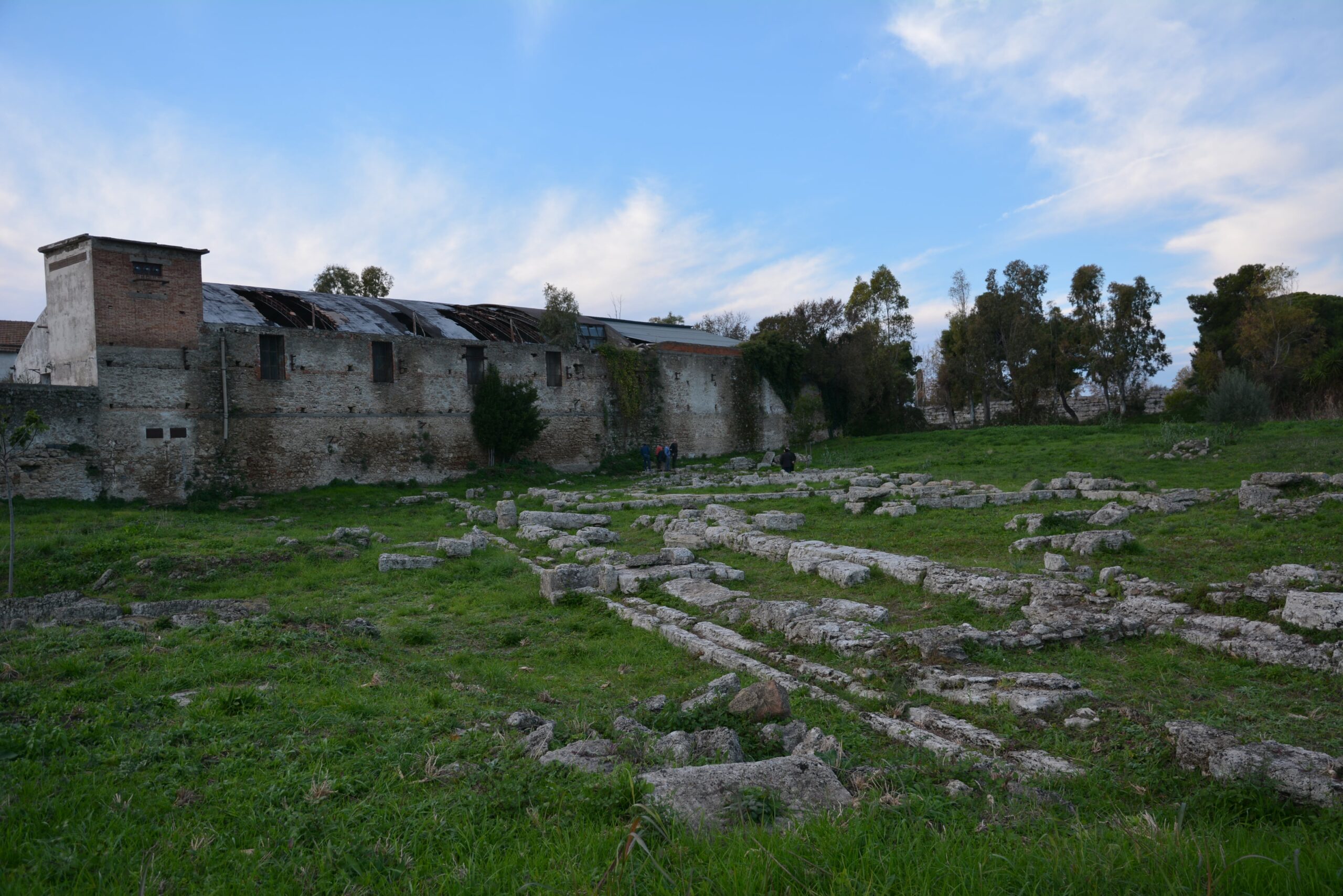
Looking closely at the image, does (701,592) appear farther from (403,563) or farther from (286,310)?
(286,310)

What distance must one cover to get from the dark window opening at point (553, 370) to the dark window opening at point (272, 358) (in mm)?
10145

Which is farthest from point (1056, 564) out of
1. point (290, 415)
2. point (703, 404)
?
point (703, 404)

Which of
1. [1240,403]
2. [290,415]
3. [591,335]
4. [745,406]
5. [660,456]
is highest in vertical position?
[591,335]

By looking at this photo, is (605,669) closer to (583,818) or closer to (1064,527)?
(583,818)

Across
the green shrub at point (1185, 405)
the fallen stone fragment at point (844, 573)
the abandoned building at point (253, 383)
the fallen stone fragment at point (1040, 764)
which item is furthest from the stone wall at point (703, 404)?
the fallen stone fragment at point (1040, 764)

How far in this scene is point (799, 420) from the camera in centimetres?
3866

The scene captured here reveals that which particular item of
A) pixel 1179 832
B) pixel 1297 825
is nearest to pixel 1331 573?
pixel 1297 825

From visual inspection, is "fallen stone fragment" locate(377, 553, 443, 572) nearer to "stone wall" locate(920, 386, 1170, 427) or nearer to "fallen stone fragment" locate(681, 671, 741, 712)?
"fallen stone fragment" locate(681, 671, 741, 712)

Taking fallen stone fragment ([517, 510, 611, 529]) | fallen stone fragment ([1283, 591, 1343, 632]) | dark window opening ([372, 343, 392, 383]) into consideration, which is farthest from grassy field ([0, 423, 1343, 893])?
dark window opening ([372, 343, 392, 383])

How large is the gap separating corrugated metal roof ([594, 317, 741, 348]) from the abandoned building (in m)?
4.02

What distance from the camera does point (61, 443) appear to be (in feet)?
64.2

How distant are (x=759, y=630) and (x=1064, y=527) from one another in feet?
22.9

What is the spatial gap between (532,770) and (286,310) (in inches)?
1058

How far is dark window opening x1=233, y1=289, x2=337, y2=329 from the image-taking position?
2562cm
